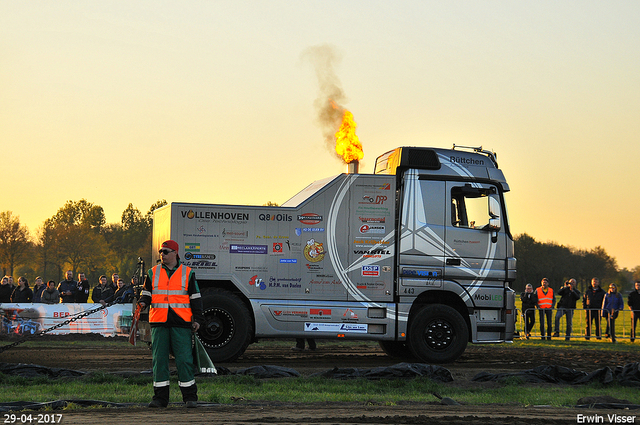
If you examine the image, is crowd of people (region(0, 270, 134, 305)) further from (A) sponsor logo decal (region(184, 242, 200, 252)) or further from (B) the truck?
(B) the truck

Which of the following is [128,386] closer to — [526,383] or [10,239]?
[526,383]

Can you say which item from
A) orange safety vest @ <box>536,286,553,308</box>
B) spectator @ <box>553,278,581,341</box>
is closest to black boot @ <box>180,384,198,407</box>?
spectator @ <box>553,278,581,341</box>

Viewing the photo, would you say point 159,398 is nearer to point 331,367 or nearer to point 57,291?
point 331,367

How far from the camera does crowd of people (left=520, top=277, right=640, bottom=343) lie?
2120 cm

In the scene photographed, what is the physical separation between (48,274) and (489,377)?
64217 mm

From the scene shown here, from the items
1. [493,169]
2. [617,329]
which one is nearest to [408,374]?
[493,169]

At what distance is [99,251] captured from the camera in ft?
220

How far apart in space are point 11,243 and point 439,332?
55995mm

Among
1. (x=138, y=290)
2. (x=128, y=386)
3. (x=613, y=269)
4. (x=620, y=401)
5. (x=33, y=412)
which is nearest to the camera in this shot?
(x=33, y=412)

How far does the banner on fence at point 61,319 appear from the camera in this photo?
58.6 feet

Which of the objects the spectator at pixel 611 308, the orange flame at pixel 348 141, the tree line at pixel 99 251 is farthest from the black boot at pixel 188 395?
the tree line at pixel 99 251

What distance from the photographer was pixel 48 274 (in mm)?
68062

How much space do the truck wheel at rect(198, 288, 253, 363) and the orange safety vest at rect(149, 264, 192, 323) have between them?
425cm

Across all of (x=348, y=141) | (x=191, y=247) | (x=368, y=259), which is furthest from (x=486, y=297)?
(x=191, y=247)
